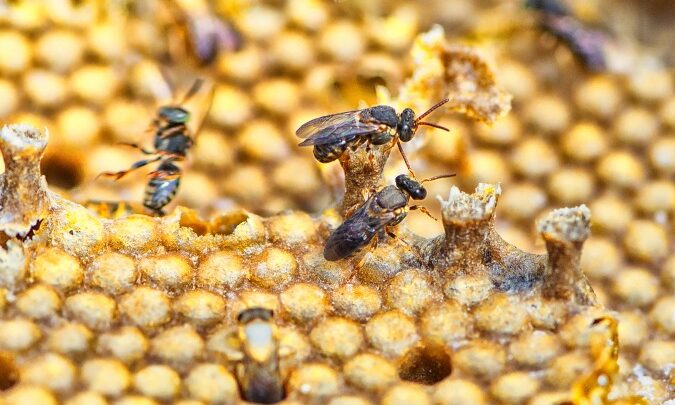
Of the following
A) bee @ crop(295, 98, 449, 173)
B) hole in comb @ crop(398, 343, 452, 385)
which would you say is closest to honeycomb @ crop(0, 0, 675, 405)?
hole in comb @ crop(398, 343, 452, 385)

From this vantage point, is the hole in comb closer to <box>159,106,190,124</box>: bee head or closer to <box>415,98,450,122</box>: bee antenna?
<box>415,98,450,122</box>: bee antenna

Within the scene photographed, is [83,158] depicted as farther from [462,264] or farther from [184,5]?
[462,264]

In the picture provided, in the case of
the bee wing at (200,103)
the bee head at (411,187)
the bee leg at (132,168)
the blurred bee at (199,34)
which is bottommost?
the bee head at (411,187)

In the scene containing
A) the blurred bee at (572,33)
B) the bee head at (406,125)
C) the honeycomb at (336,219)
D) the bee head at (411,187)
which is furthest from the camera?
the blurred bee at (572,33)

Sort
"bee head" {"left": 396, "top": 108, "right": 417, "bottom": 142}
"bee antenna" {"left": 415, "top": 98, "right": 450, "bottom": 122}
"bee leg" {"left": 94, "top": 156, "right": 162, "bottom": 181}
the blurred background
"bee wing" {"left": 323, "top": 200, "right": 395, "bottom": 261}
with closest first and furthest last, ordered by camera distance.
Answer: "bee wing" {"left": 323, "top": 200, "right": 395, "bottom": 261}
"bee head" {"left": 396, "top": 108, "right": 417, "bottom": 142}
"bee antenna" {"left": 415, "top": 98, "right": 450, "bottom": 122}
"bee leg" {"left": 94, "top": 156, "right": 162, "bottom": 181}
the blurred background

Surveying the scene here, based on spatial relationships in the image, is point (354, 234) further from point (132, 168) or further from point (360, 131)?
point (132, 168)

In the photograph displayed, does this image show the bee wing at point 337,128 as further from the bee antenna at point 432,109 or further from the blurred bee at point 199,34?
the blurred bee at point 199,34

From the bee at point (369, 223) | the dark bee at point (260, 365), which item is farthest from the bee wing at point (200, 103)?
the dark bee at point (260, 365)
